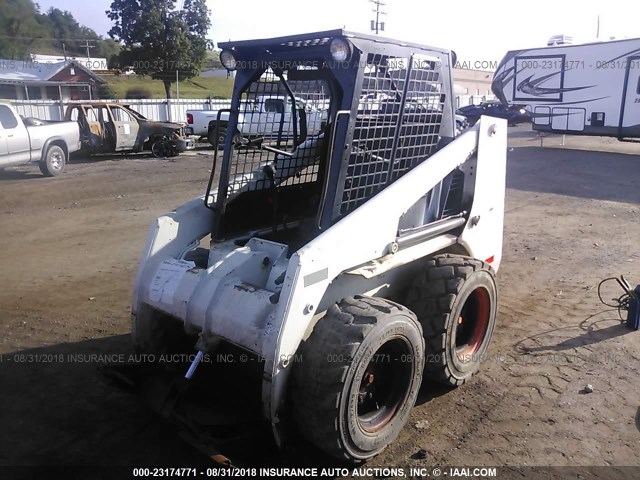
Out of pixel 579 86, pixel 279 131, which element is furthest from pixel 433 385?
pixel 579 86

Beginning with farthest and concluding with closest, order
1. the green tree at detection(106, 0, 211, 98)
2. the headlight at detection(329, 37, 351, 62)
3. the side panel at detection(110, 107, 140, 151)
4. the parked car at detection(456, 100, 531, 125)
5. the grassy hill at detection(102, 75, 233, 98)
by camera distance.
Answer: the grassy hill at detection(102, 75, 233, 98) < the green tree at detection(106, 0, 211, 98) < the parked car at detection(456, 100, 531, 125) < the side panel at detection(110, 107, 140, 151) < the headlight at detection(329, 37, 351, 62)

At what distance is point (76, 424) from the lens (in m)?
3.94

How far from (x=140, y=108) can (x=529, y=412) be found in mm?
23740

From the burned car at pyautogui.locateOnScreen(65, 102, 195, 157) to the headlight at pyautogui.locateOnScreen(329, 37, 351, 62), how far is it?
15.7 metres

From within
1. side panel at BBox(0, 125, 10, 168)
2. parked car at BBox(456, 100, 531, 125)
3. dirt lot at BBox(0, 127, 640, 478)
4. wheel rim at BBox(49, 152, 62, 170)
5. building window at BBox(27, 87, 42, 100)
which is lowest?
dirt lot at BBox(0, 127, 640, 478)

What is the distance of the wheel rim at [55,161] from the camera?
14.6 m

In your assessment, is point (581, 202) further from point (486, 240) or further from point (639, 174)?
point (486, 240)

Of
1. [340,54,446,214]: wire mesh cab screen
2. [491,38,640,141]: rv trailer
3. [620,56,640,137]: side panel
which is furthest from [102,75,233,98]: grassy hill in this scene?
[340,54,446,214]: wire mesh cab screen

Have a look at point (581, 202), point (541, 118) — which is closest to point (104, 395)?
point (581, 202)

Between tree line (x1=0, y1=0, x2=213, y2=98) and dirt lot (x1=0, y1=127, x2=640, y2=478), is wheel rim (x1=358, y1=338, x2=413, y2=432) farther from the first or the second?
tree line (x1=0, y1=0, x2=213, y2=98)

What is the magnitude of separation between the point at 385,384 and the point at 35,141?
13387mm

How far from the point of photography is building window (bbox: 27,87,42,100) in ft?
125

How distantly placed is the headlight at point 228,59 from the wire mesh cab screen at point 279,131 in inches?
8.3

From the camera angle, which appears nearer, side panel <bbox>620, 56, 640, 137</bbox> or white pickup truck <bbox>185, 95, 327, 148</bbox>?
white pickup truck <bbox>185, 95, 327, 148</bbox>
